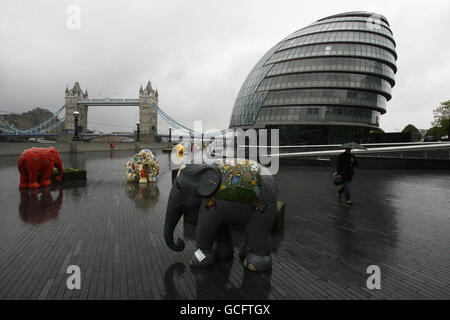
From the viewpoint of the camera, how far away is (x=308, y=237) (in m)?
4.98

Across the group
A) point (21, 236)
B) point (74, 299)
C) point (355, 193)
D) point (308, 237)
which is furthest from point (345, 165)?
point (21, 236)

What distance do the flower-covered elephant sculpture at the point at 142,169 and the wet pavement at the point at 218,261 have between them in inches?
117

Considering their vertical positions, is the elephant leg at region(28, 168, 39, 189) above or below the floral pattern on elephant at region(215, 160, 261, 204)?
below

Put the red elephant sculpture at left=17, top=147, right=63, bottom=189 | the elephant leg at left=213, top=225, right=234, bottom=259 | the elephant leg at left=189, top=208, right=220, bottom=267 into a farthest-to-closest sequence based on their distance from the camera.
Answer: the red elephant sculpture at left=17, top=147, right=63, bottom=189, the elephant leg at left=213, top=225, right=234, bottom=259, the elephant leg at left=189, top=208, right=220, bottom=267

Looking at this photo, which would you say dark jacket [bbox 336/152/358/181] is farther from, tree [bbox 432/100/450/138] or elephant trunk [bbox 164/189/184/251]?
tree [bbox 432/100/450/138]

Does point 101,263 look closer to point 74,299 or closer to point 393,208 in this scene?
point 74,299

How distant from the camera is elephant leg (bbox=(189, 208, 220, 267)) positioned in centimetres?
332

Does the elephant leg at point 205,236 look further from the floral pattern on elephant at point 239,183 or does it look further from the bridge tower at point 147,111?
the bridge tower at point 147,111

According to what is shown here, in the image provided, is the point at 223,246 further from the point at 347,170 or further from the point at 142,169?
the point at 142,169

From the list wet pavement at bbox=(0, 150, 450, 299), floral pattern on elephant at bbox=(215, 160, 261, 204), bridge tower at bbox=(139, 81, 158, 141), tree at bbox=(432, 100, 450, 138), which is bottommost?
wet pavement at bbox=(0, 150, 450, 299)

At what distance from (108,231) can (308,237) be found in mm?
4119

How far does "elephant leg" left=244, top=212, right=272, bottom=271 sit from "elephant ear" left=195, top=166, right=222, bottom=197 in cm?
68

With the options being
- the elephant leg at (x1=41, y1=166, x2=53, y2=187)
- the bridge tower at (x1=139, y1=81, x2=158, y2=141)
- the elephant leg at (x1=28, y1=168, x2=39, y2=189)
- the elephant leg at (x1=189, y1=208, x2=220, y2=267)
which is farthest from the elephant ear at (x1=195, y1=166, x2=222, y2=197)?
the bridge tower at (x1=139, y1=81, x2=158, y2=141)

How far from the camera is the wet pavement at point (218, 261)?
3156mm
